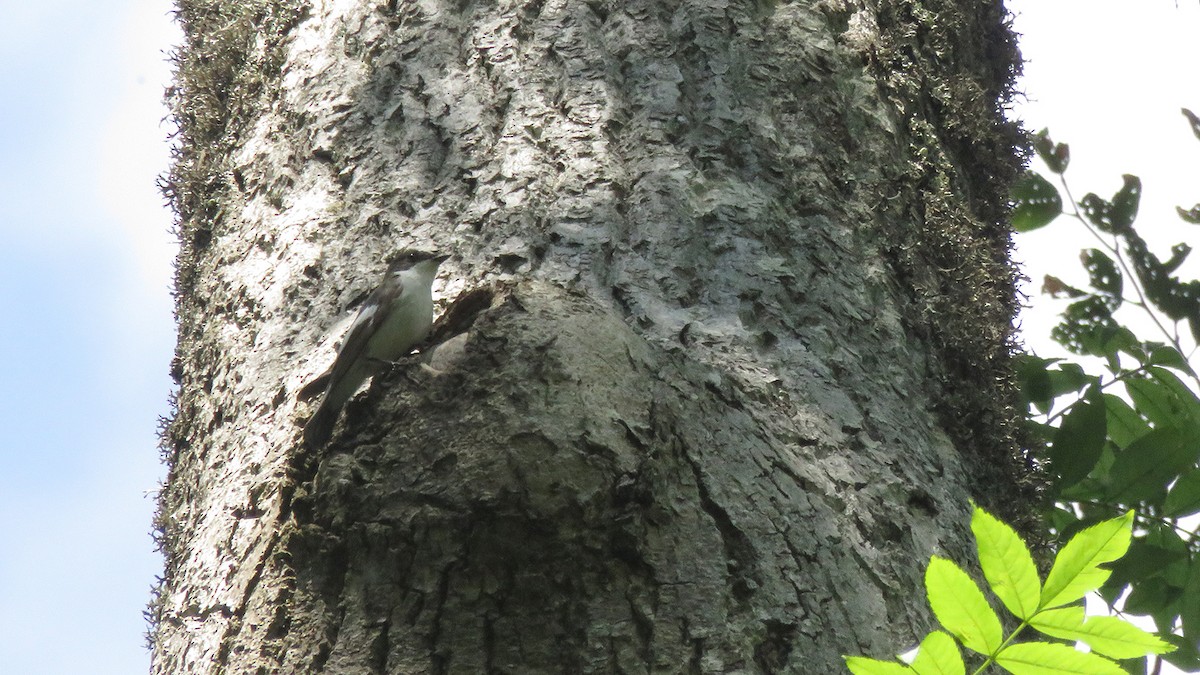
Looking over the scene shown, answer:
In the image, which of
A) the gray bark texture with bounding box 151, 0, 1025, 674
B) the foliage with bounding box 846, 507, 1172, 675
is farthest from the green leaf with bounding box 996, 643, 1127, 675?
the gray bark texture with bounding box 151, 0, 1025, 674

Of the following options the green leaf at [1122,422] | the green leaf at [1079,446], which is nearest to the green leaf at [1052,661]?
the green leaf at [1079,446]

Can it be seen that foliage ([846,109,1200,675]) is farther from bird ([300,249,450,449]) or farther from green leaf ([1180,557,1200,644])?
bird ([300,249,450,449])

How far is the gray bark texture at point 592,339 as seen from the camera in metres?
1.69

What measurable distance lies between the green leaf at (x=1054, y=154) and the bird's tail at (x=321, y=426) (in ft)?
8.78

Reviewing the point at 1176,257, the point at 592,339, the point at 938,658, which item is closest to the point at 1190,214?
the point at 1176,257

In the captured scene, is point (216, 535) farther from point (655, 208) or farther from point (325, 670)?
point (655, 208)

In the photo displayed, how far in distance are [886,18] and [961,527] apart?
142 cm

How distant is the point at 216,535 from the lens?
2.17m

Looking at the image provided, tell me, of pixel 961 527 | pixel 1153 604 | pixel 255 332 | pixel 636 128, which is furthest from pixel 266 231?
pixel 1153 604

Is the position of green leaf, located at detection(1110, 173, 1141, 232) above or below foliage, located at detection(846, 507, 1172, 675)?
below

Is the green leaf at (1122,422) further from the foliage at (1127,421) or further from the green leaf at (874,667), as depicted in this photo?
the green leaf at (874,667)

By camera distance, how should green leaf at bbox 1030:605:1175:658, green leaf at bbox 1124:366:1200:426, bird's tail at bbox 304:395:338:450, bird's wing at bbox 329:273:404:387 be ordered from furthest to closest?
green leaf at bbox 1124:366:1200:426 → bird's wing at bbox 329:273:404:387 → bird's tail at bbox 304:395:338:450 → green leaf at bbox 1030:605:1175:658

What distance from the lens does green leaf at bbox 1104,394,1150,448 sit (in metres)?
3.08

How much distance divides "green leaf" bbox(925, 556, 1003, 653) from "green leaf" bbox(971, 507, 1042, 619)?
23 mm
